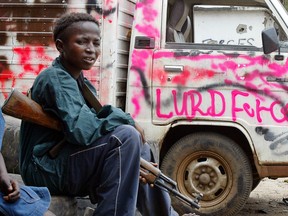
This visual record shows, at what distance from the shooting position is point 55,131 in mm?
3398

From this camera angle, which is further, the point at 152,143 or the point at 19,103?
the point at 152,143

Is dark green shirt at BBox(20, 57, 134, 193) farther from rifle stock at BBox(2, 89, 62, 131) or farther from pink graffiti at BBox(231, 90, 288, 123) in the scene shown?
pink graffiti at BBox(231, 90, 288, 123)

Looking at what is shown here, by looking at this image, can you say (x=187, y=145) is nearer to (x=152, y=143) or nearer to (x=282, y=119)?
(x=152, y=143)

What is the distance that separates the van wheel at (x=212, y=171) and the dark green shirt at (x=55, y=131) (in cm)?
213

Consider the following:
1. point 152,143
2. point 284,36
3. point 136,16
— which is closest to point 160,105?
point 152,143

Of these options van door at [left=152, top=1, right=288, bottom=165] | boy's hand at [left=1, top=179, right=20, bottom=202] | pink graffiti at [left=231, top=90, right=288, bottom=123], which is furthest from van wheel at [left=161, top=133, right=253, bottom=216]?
boy's hand at [left=1, top=179, right=20, bottom=202]

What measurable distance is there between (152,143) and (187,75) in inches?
25.8

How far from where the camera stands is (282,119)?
17.4 ft

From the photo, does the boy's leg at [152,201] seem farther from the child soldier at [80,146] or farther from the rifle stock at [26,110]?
the rifle stock at [26,110]

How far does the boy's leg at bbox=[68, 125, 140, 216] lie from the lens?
10.7ft

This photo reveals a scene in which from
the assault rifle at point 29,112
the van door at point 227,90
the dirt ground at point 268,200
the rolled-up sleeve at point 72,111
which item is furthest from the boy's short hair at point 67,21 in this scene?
the dirt ground at point 268,200

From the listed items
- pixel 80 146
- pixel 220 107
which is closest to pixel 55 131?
pixel 80 146

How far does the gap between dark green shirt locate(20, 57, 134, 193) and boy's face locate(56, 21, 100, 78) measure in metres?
0.08

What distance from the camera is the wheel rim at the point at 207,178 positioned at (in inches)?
214
